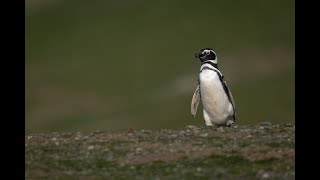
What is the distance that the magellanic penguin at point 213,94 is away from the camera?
→ 1897cm

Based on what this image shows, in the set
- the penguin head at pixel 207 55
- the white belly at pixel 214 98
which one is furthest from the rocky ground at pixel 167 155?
the penguin head at pixel 207 55

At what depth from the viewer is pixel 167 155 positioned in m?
14.2

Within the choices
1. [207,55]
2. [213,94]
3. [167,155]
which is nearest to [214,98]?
[213,94]

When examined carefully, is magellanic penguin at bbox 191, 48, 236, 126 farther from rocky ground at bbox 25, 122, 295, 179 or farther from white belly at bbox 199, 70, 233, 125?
rocky ground at bbox 25, 122, 295, 179

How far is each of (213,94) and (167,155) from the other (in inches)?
197

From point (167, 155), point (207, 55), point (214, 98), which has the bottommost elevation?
point (167, 155)

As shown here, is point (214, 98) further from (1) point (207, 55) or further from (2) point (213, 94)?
(1) point (207, 55)

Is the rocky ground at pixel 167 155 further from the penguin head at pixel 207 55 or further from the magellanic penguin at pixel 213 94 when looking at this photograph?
the penguin head at pixel 207 55

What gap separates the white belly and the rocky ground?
7.77 feet

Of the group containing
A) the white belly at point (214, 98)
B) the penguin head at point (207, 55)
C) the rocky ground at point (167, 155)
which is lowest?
the rocky ground at point (167, 155)

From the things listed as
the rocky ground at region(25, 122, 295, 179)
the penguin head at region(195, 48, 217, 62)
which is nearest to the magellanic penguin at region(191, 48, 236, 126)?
the penguin head at region(195, 48, 217, 62)

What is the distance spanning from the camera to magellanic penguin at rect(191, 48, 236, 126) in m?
19.0
